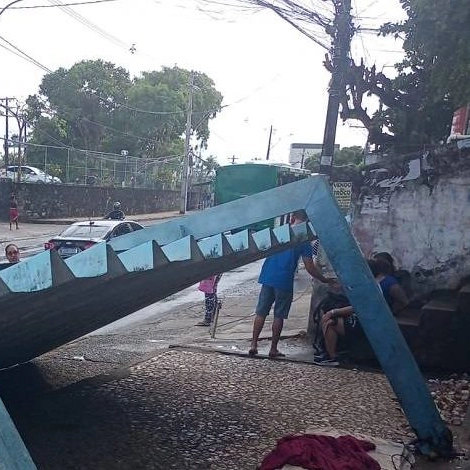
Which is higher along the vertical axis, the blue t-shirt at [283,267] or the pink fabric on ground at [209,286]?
the blue t-shirt at [283,267]

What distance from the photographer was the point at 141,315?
10.8m

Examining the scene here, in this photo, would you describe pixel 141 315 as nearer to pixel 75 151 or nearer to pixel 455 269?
pixel 455 269

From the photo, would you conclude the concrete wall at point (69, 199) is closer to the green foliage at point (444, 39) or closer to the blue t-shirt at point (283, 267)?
the green foliage at point (444, 39)

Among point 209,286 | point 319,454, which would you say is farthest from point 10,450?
point 209,286

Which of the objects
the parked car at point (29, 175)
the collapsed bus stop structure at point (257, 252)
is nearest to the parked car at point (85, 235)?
the collapsed bus stop structure at point (257, 252)

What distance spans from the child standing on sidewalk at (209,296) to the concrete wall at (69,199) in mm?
20891

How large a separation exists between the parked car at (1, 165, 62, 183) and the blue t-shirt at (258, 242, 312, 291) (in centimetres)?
2392

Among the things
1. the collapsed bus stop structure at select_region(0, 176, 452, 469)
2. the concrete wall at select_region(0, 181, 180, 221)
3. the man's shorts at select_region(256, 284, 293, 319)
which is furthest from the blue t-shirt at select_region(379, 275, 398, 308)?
the concrete wall at select_region(0, 181, 180, 221)

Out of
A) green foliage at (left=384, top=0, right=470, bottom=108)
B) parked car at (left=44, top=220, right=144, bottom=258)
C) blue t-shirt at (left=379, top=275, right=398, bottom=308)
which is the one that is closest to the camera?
blue t-shirt at (left=379, top=275, right=398, bottom=308)

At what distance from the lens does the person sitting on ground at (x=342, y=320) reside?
6742 mm

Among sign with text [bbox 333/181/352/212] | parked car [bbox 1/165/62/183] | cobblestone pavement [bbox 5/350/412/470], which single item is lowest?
cobblestone pavement [bbox 5/350/412/470]

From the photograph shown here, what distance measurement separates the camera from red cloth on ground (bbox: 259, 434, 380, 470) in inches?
153

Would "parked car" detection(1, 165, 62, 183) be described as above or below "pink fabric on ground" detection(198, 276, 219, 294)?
above

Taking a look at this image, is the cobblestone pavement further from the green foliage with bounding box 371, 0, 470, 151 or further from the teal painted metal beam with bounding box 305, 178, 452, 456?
the green foliage with bounding box 371, 0, 470, 151
